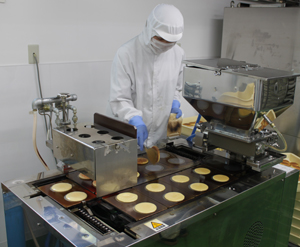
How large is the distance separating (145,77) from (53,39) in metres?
0.78

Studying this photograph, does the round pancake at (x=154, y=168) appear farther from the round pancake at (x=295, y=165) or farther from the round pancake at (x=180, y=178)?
the round pancake at (x=295, y=165)

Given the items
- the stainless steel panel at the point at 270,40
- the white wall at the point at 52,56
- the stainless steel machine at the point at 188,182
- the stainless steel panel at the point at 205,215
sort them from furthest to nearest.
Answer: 1. the stainless steel panel at the point at 270,40
2. the white wall at the point at 52,56
3. the stainless steel machine at the point at 188,182
4. the stainless steel panel at the point at 205,215

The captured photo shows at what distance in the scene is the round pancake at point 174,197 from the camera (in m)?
1.38

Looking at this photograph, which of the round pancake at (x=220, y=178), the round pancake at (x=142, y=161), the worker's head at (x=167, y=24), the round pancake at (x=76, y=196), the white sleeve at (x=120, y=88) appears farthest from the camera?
the white sleeve at (x=120, y=88)

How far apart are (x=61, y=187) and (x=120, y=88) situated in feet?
3.05

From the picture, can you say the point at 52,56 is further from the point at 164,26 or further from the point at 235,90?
the point at 235,90

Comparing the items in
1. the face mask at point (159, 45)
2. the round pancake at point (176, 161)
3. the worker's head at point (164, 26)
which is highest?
the worker's head at point (164, 26)

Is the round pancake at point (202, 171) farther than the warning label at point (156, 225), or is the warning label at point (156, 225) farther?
the round pancake at point (202, 171)

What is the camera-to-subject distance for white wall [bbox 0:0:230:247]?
2.30m

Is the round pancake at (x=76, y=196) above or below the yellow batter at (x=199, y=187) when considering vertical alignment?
below

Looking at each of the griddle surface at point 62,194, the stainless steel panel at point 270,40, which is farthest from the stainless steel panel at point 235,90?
the stainless steel panel at point 270,40

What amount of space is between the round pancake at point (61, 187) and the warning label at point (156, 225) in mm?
451

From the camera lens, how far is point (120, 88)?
2.20 metres

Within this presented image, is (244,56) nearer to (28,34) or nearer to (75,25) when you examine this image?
(75,25)
